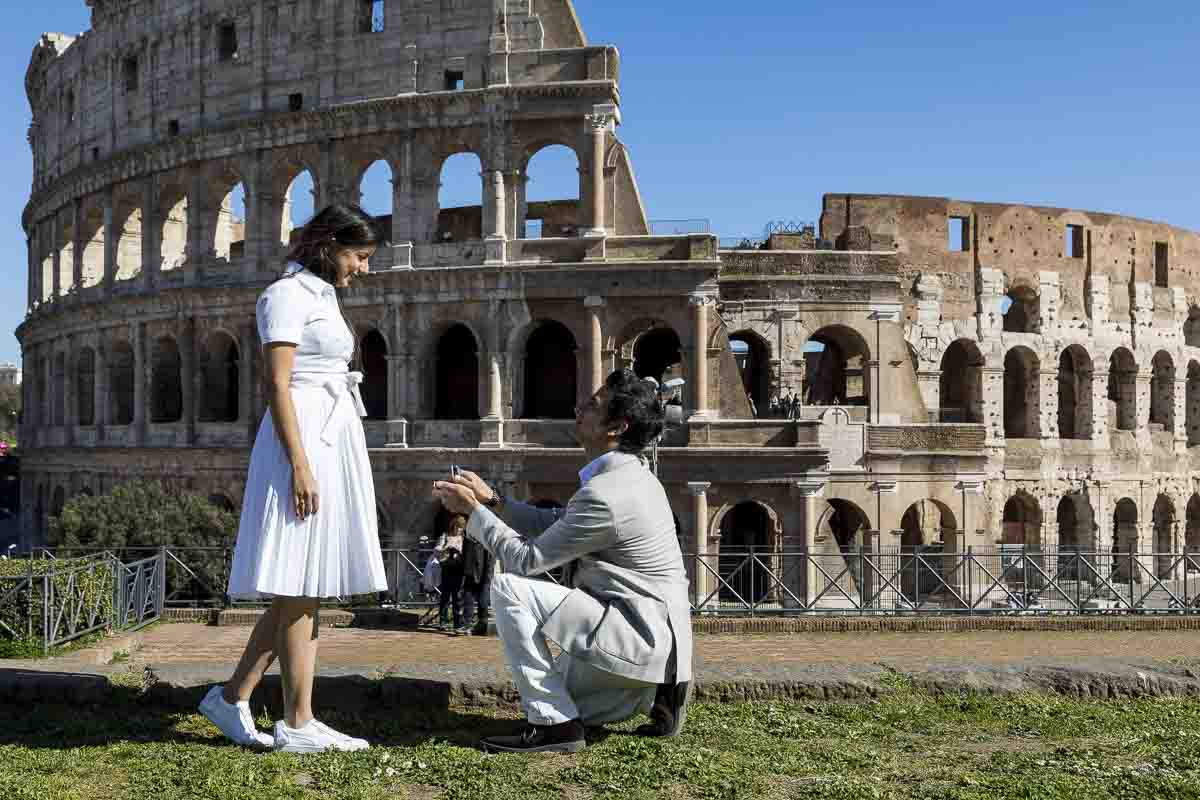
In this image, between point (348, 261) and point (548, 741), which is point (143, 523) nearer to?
point (348, 261)

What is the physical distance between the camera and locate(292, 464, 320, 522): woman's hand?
15.8 ft

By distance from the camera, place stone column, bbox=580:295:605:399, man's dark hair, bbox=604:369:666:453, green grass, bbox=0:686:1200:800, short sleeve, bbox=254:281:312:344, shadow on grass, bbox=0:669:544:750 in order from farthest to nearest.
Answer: stone column, bbox=580:295:605:399 < shadow on grass, bbox=0:669:544:750 < man's dark hair, bbox=604:369:666:453 < short sleeve, bbox=254:281:312:344 < green grass, bbox=0:686:1200:800

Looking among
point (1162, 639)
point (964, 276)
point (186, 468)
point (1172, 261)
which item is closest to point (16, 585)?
point (1162, 639)

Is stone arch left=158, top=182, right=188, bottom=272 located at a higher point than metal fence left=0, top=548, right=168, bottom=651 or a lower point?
higher

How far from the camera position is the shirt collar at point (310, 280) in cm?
509

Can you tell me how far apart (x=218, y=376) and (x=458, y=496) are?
25.9 m

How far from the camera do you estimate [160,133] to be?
30062mm

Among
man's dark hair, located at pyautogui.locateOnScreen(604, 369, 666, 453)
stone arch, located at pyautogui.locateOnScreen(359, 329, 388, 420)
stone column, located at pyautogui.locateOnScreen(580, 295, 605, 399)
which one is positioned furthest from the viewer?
stone arch, located at pyautogui.locateOnScreen(359, 329, 388, 420)

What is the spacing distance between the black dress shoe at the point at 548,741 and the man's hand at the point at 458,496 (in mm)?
968

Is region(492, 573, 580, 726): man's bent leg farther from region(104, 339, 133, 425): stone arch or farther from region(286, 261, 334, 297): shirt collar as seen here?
region(104, 339, 133, 425): stone arch

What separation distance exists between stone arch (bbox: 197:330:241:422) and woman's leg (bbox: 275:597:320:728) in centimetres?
2502

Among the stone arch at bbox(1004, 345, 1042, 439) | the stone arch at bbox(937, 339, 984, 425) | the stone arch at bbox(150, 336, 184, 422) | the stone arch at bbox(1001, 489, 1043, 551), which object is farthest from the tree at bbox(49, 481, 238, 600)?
the stone arch at bbox(1004, 345, 1042, 439)

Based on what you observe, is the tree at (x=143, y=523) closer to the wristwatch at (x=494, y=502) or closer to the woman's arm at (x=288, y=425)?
the wristwatch at (x=494, y=502)

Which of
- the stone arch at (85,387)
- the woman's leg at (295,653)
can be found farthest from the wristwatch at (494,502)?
the stone arch at (85,387)
